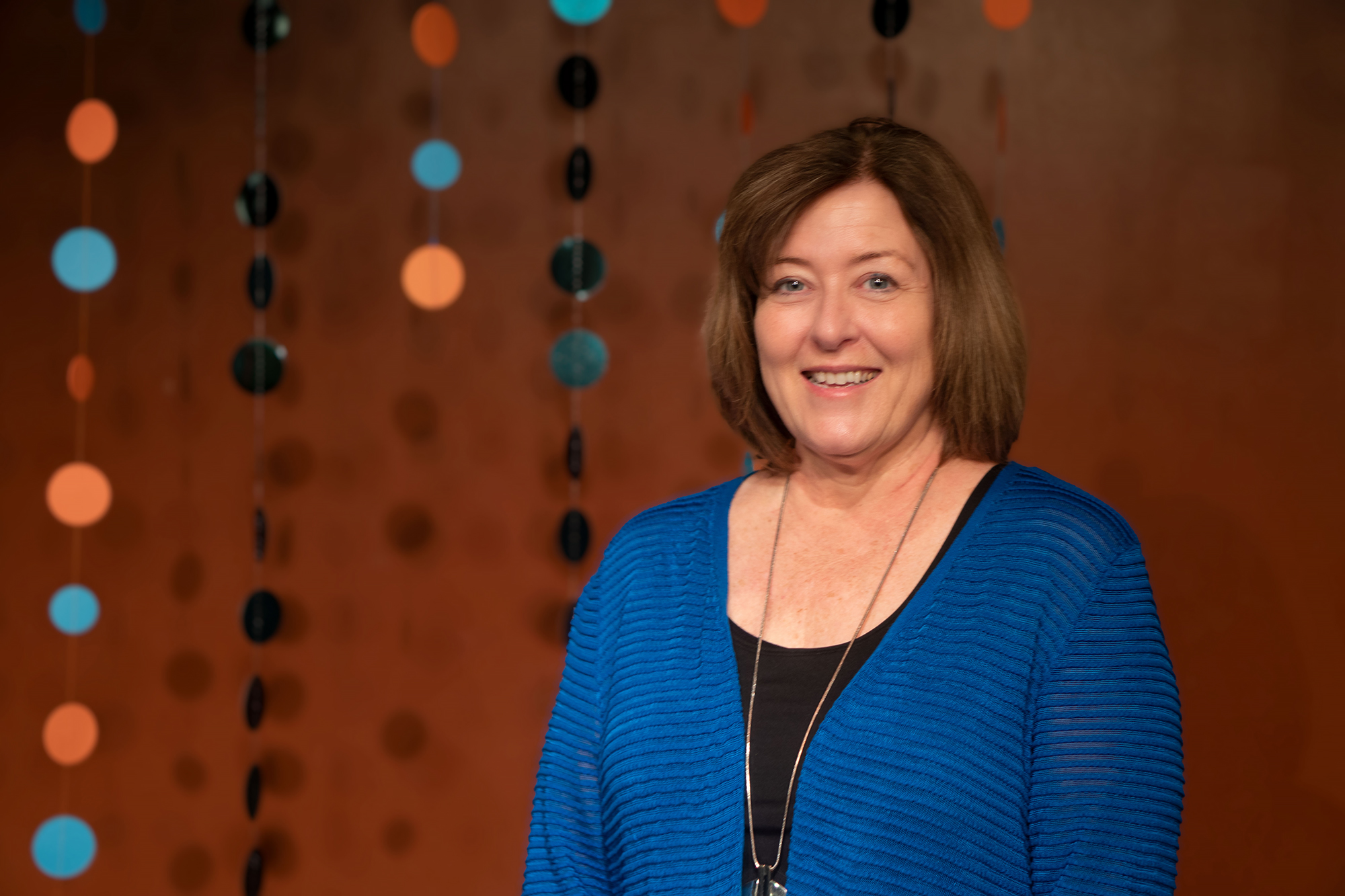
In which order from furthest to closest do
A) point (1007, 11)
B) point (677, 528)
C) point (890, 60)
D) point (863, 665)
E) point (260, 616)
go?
point (890, 60) → point (260, 616) → point (1007, 11) → point (677, 528) → point (863, 665)

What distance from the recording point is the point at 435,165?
205cm

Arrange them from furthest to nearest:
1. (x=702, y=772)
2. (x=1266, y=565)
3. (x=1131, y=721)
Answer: (x=1266, y=565), (x=702, y=772), (x=1131, y=721)

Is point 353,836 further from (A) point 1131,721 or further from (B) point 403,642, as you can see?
(A) point 1131,721

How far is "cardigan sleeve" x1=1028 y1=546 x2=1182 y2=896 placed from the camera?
1021 mm

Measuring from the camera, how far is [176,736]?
2.33m

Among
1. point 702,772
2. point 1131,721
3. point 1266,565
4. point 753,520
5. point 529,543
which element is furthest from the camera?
point 529,543

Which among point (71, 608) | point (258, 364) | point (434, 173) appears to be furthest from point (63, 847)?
point (434, 173)

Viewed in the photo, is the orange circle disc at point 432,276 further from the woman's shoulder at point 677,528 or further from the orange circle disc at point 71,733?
the orange circle disc at point 71,733

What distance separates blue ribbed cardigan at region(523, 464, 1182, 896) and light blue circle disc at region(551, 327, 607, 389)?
85 centimetres

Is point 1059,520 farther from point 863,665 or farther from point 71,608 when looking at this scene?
point 71,608

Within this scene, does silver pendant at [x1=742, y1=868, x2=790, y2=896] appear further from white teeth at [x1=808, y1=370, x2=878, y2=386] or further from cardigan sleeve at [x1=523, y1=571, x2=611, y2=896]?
white teeth at [x1=808, y1=370, x2=878, y2=386]

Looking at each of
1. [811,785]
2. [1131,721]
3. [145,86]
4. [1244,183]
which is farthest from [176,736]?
[1244,183]

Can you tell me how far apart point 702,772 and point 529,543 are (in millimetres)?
1161

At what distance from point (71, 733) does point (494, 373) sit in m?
1.04
